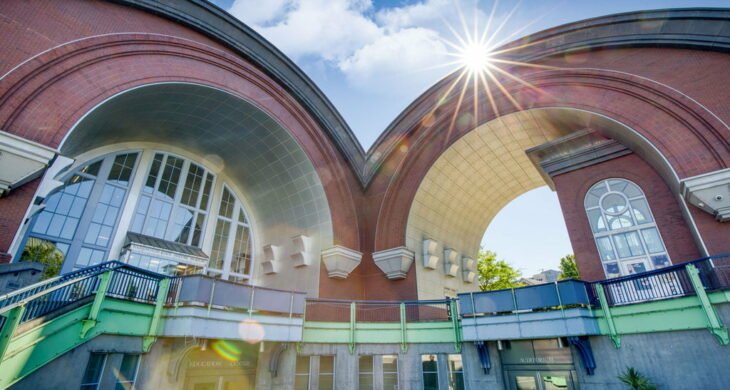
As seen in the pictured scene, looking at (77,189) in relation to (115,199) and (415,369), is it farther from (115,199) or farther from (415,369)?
(415,369)

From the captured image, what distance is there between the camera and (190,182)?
66.5 feet

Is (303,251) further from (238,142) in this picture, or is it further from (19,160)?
(19,160)

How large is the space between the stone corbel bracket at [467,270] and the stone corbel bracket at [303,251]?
954 cm

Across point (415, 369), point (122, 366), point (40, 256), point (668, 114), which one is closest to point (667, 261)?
point (668, 114)

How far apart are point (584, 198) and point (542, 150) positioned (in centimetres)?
267

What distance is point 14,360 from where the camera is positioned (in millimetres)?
6824

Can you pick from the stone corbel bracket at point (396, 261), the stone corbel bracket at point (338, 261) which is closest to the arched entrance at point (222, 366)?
the stone corbel bracket at point (338, 261)

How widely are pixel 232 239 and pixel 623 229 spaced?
18934 mm

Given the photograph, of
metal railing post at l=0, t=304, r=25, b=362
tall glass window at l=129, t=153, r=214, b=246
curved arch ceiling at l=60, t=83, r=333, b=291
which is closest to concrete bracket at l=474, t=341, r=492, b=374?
curved arch ceiling at l=60, t=83, r=333, b=291

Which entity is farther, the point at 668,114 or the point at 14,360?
the point at 668,114

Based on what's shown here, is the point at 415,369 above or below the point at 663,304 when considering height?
below

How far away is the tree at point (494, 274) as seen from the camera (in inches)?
1426

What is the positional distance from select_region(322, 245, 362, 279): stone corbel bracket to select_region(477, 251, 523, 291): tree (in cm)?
2125

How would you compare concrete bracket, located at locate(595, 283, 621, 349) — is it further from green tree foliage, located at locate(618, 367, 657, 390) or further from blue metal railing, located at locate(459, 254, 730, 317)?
green tree foliage, located at locate(618, 367, 657, 390)
